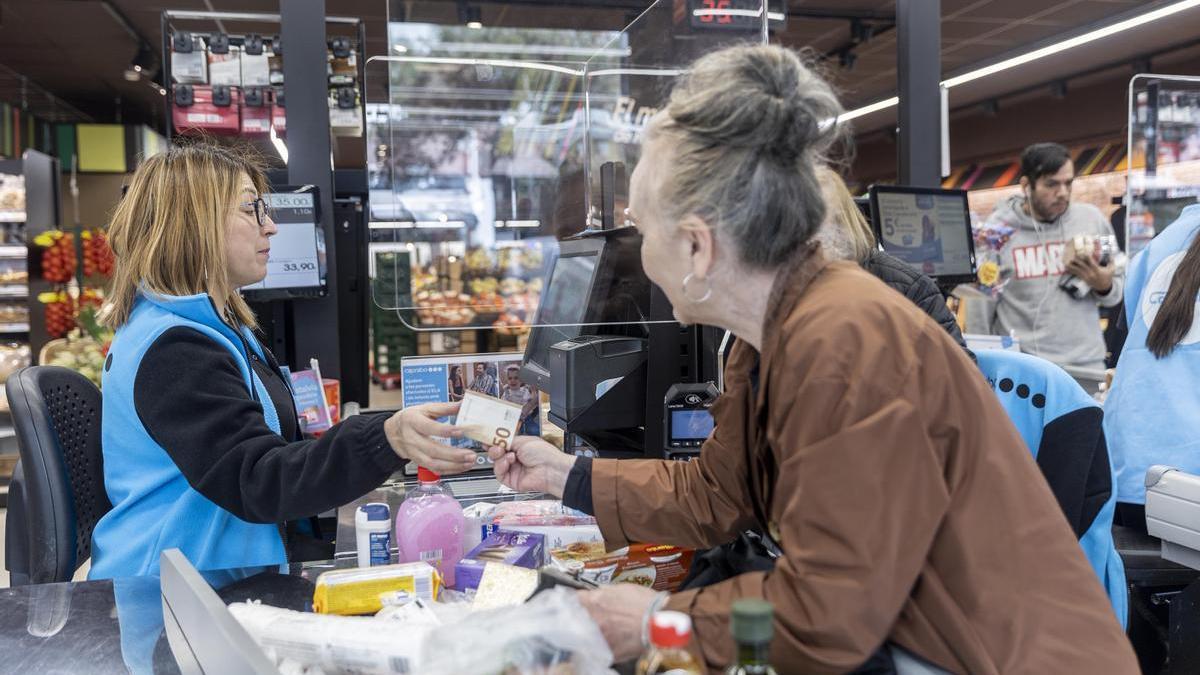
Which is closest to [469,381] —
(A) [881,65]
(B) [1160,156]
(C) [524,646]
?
(C) [524,646]

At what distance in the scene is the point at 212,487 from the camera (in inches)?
68.4

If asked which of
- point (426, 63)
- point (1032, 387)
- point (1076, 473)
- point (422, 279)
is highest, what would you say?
point (426, 63)

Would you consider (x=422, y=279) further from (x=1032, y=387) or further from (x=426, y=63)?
(x=1032, y=387)

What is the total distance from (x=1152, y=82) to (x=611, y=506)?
516 cm

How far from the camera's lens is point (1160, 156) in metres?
5.20

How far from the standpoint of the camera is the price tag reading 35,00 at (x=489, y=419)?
155cm

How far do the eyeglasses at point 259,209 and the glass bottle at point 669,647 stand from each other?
1.60m

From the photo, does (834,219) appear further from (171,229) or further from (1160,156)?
(1160,156)

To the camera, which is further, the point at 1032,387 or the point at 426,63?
the point at 426,63

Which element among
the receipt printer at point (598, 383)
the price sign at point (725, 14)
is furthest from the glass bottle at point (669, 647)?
the price sign at point (725, 14)

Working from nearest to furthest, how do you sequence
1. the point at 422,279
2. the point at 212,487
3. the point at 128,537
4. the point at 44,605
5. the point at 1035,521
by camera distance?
the point at 1035,521 < the point at 44,605 < the point at 212,487 < the point at 128,537 < the point at 422,279

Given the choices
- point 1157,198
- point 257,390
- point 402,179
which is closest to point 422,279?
point 402,179

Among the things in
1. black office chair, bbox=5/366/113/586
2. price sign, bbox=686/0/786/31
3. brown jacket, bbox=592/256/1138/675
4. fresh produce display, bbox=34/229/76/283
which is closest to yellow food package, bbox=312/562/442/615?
brown jacket, bbox=592/256/1138/675

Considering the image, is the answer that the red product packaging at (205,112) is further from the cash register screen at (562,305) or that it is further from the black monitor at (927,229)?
the black monitor at (927,229)
